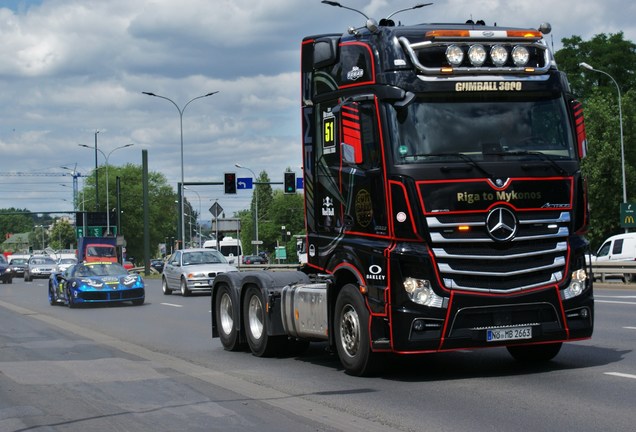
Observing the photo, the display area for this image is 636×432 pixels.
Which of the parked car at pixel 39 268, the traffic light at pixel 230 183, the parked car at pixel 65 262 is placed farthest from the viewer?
the parked car at pixel 65 262

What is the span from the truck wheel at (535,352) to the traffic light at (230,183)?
3780 cm

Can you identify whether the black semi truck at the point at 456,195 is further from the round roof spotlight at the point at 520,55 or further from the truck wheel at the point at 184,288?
the truck wheel at the point at 184,288

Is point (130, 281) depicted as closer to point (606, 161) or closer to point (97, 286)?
point (97, 286)

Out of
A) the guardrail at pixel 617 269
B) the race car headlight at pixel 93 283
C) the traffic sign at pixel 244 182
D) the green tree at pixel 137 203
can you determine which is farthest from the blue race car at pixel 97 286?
the green tree at pixel 137 203

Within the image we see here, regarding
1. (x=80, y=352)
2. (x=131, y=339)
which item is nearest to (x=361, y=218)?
(x=80, y=352)

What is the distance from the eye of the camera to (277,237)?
573ft

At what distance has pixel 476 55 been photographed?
1112 centimetres

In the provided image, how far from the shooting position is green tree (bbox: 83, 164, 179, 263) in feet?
463

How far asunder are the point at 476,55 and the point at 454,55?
25 cm

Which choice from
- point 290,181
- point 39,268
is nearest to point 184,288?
point 290,181

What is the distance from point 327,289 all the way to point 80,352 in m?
5.25

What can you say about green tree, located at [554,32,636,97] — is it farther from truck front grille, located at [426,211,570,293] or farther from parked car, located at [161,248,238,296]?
truck front grille, located at [426,211,570,293]

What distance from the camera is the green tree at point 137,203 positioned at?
14100cm

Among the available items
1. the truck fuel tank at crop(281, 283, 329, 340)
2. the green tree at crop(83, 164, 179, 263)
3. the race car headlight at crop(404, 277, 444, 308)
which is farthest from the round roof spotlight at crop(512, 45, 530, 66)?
the green tree at crop(83, 164, 179, 263)
